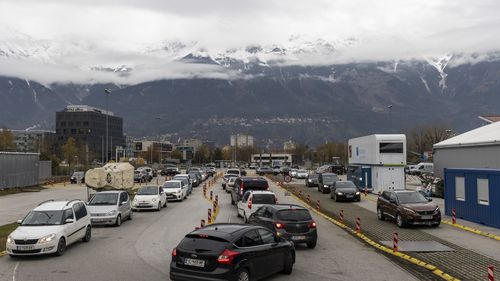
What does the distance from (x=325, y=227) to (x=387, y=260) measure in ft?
25.7

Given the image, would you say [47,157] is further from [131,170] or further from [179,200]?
[179,200]

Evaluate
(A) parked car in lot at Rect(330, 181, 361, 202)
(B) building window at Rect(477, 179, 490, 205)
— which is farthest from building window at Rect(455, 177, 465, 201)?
(A) parked car in lot at Rect(330, 181, 361, 202)

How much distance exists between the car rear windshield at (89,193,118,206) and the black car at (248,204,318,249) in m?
9.43

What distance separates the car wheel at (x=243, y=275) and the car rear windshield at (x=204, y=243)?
642 millimetres

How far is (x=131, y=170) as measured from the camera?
51.1 meters

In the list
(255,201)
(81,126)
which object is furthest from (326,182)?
(81,126)

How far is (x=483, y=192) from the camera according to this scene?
23984 millimetres

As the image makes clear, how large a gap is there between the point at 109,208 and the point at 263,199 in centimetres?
687

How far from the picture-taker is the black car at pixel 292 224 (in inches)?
675

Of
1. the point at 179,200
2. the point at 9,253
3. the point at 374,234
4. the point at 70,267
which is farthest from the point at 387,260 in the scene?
the point at 179,200

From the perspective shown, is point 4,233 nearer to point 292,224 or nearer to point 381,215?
point 292,224

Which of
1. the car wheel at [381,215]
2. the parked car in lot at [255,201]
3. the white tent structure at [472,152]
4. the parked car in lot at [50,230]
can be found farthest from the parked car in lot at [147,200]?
the white tent structure at [472,152]

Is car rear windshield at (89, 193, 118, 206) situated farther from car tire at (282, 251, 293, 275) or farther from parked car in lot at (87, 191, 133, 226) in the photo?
car tire at (282, 251, 293, 275)

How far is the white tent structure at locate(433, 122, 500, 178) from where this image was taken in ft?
104
